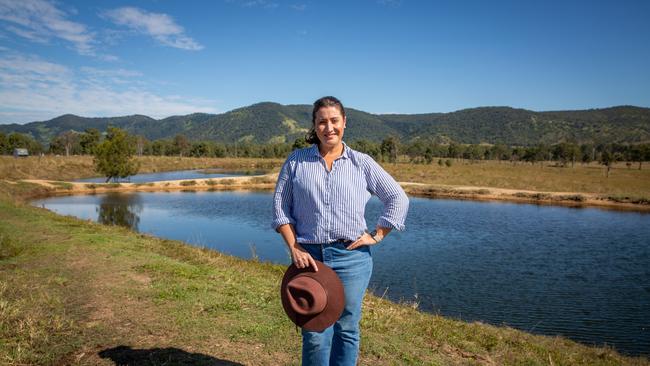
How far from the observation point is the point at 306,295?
281 centimetres

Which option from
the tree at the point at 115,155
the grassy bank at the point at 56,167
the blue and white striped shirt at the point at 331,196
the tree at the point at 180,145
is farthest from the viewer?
the tree at the point at 180,145

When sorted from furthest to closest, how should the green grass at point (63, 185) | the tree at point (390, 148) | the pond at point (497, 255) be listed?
the tree at point (390, 148)
the green grass at point (63, 185)
the pond at point (497, 255)

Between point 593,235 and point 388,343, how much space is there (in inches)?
1042

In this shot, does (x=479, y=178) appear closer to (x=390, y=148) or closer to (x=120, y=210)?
(x=390, y=148)

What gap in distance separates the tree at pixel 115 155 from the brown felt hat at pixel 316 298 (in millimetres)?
51656

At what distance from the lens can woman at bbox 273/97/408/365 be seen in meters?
2.92

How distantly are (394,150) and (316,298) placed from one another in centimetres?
9664

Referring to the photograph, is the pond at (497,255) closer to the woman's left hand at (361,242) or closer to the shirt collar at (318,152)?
the woman's left hand at (361,242)

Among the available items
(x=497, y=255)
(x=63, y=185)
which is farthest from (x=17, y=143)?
(x=497, y=255)

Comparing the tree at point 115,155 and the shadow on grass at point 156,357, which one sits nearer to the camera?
the shadow on grass at point 156,357

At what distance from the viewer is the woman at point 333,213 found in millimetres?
2916

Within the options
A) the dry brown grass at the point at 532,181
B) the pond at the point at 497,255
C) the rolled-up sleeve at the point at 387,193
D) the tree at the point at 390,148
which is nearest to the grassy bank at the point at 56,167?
the pond at the point at 497,255

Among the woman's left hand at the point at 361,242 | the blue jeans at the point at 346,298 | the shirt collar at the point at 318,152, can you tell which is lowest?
the blue jeans at the point at 346,298

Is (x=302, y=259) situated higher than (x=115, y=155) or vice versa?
(x=115, y=155)
